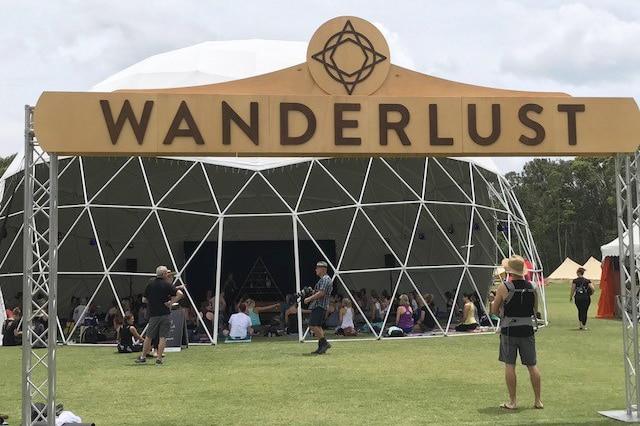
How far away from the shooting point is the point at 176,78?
1942cm

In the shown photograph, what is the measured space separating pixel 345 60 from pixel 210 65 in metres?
12.9

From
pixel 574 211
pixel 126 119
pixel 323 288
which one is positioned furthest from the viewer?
pixel 574 211

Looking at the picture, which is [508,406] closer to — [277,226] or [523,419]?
[523,419]

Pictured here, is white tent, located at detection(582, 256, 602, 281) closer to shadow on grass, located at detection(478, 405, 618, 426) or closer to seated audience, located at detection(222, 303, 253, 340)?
seated audience, located at detection(222, 303, 253, 340)

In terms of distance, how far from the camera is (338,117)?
736 cm

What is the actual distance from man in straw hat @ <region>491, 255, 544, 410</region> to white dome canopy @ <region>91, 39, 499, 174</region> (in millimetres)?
11928

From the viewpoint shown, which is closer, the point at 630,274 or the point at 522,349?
the point at 630,274

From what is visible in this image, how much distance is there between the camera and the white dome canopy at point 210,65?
19.4m

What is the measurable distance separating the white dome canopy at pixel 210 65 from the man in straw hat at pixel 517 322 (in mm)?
11928

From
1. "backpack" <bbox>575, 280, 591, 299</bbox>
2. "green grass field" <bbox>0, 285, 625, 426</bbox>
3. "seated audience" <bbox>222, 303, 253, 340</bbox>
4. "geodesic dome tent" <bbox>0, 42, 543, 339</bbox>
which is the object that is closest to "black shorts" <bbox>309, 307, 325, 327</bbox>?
"green grass field" <bbox>0, 285, 625, 426</bbox>

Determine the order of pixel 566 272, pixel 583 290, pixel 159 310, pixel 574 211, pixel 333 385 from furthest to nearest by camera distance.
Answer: pixel 574 211 < pixel 566 272 < pixel 583 290 < pixel 159 310 < pixel 333 385

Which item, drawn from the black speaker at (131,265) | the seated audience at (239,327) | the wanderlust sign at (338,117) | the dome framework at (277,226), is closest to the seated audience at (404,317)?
the seated audience at (239,327)

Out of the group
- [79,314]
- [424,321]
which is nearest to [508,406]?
[424,321]

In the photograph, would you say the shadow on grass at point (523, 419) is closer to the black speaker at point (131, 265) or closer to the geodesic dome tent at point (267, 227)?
the geodesic dome tent at point (267, 227)
